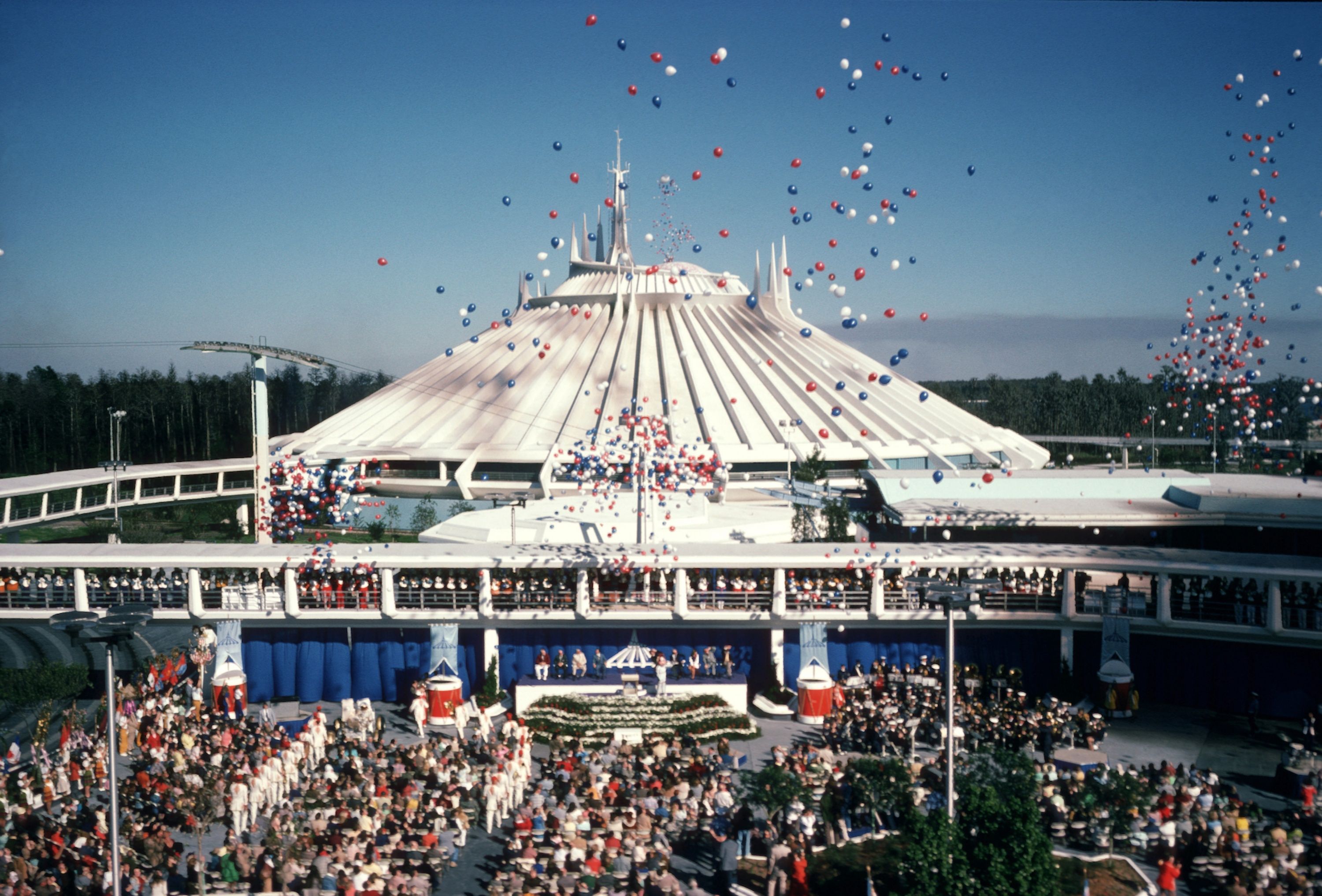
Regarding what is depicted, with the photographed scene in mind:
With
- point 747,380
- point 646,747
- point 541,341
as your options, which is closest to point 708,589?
point 646,747

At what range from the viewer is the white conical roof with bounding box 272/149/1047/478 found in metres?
45.4

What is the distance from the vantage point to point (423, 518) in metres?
41.5

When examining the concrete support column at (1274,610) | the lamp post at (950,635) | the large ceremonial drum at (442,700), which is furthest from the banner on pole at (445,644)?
the concrete support column at (1274,610)

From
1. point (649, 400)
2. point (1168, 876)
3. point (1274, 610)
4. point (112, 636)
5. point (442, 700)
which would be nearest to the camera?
point (112, 636)

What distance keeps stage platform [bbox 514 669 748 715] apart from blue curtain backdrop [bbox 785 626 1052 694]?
161 cm

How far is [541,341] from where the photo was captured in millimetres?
56406

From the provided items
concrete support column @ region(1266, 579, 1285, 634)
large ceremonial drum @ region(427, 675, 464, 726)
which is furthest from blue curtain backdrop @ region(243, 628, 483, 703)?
concrete support column @ region(1266, 579, 1285, 634)

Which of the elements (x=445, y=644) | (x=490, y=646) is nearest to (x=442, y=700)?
(x=445, y=644)

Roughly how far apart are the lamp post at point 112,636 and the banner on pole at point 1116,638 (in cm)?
1609

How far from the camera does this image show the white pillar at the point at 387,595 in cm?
2172

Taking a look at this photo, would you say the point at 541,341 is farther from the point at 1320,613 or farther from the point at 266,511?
the point at 1320,613

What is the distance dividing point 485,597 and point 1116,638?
11707mm

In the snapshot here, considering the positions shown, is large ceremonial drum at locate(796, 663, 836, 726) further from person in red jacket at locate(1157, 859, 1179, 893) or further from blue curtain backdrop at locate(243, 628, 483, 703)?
person in red jacket at locate(1157, 859, 1179, 893)

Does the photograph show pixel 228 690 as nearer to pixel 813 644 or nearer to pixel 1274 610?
Answer: pixel 813 644
